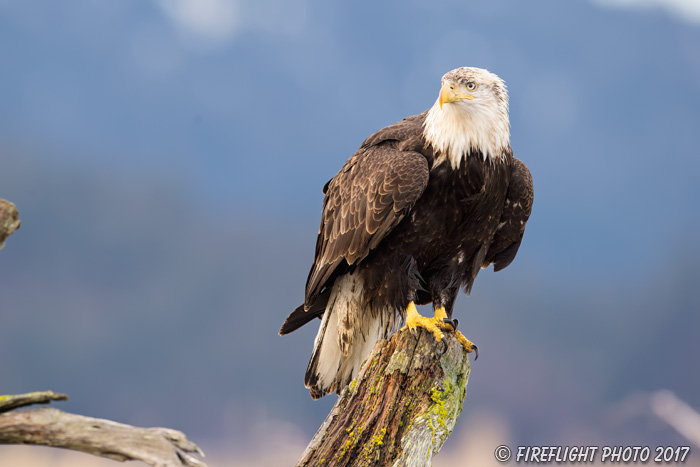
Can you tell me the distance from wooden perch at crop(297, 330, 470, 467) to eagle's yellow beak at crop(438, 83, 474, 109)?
6.38ft

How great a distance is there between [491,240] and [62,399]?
162 inches

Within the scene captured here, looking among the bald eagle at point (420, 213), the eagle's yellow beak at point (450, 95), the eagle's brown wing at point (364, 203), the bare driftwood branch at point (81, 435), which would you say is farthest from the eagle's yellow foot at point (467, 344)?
the bare driftwood branch at point (81, 435)

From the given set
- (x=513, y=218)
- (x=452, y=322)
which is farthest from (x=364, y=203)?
(x=513, y=218)

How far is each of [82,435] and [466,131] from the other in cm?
381

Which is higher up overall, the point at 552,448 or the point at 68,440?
the point at 552,448

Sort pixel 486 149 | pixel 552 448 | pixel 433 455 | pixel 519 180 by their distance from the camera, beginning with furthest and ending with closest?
pixel 519 180, pixel 486 149, pixel 552 448, pixel 433 455

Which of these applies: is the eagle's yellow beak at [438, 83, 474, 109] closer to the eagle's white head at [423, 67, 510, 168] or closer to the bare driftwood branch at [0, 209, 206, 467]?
the eagle's white head at [423, 67, 510, 168]

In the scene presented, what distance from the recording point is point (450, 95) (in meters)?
5.72

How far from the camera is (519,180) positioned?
635cm

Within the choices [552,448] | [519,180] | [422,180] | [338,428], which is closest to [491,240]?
[519,180]

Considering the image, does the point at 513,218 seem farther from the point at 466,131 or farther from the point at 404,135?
the point at 404,135

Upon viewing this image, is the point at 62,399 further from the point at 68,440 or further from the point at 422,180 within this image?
the point at 422,180

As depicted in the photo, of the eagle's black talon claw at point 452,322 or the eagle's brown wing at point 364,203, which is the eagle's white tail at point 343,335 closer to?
the eagle's brown wing at point 364,203

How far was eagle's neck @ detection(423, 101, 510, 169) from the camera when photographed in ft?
19.1
